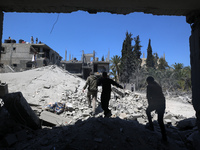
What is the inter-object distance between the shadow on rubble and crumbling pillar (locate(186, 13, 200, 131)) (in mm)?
725

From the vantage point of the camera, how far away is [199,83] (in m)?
2.74

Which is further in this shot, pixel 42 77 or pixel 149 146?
pixel 42 77

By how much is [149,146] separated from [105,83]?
2008 mm

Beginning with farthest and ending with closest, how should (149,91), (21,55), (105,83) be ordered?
(21,55) < (105,83) < (149,91)

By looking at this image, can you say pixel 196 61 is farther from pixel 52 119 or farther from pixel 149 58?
pixel 149 58

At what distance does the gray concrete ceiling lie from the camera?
2.57 meters

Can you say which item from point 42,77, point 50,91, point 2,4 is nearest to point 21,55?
point 42,77

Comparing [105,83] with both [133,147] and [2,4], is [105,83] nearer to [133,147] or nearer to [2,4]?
[133,147]

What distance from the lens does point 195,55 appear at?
2.88m

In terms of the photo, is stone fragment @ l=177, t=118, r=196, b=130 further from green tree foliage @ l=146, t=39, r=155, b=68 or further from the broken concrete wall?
green tree foliage @ l=146, t=39, r=155, b=68

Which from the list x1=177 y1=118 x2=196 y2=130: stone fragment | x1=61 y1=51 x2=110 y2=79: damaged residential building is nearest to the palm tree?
x1=61 y1=51 x2=110 y2=79: damaged residential building

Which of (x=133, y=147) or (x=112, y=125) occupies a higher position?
(x=112, y=125)

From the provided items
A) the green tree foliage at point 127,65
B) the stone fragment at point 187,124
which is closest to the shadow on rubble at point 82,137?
the stone fragment at point 187,124

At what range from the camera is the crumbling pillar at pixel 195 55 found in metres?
2.78
